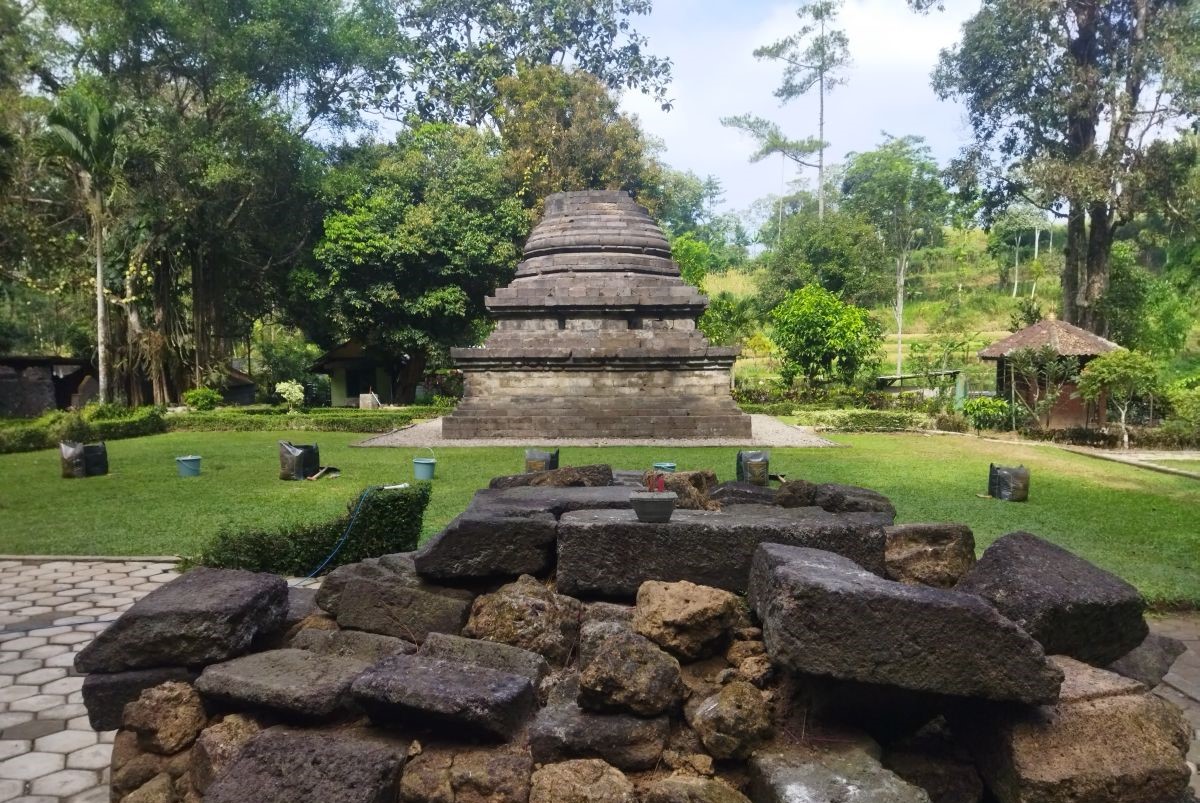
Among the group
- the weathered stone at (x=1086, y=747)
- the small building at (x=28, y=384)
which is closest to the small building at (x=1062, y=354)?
the weathered stone at (x=1086, y=747)

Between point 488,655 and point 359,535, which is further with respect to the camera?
point 359,535

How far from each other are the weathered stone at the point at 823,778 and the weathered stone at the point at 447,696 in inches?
36.5

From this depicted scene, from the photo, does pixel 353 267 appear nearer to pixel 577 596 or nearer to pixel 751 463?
pixel 751 463

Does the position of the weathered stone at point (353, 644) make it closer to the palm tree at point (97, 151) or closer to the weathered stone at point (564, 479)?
the weathered stone at point (564, 479)

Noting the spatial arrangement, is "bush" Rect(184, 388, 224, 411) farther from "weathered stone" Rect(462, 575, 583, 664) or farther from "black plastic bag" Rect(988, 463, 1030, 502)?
"weathered stone" Rect(462, 575, 583, 664)

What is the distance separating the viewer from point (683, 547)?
359 cm

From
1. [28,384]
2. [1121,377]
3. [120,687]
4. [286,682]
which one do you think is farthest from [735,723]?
[28,384]

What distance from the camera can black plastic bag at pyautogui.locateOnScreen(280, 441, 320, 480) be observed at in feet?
36.0

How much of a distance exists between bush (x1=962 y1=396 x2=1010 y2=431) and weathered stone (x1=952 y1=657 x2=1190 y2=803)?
16.0 meters

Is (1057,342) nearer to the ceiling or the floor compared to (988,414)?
nearer to the ceiling

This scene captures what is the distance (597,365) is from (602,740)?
13823 mm

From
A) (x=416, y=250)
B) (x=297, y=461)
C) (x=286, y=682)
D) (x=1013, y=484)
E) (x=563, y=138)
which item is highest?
(x=563, y=138)

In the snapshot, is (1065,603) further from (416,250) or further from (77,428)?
(416,250)

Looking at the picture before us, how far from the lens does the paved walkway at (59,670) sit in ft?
11.5
